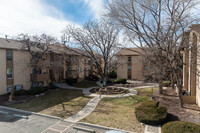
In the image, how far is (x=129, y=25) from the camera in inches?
622

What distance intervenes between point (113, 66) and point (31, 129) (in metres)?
16.0

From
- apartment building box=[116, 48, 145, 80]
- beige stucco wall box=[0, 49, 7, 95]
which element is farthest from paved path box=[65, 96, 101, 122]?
apartment building box=[116, 48, 145, 80]

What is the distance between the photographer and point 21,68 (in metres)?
20.9

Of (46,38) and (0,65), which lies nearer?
(0,65)

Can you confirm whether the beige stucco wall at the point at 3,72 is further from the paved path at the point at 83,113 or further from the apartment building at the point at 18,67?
the paved path at the point at 83,113

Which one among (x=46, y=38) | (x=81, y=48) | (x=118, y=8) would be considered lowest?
(x=81, y=48)

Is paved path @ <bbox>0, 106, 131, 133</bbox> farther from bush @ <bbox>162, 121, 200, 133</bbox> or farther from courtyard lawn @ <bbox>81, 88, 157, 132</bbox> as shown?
bush @ <bbox>162, 121, 200, 133</bbox>

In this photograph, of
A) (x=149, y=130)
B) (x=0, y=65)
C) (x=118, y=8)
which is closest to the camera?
(x=149, y=130)

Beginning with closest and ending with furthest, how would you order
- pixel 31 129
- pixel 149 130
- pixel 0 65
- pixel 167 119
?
1. pixel 149 130
2. pixel 31 129
3. pixel 167 119
4. pixel 0 65

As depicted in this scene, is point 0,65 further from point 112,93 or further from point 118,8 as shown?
point 118,8

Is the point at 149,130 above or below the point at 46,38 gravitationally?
below

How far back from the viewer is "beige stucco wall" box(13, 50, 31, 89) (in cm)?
2012

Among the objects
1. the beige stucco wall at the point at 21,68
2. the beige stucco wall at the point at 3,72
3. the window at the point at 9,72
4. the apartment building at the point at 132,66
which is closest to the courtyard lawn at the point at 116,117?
the beige stucco wall at the point at 3,72

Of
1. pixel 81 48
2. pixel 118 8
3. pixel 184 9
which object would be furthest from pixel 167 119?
pixel 81 48
